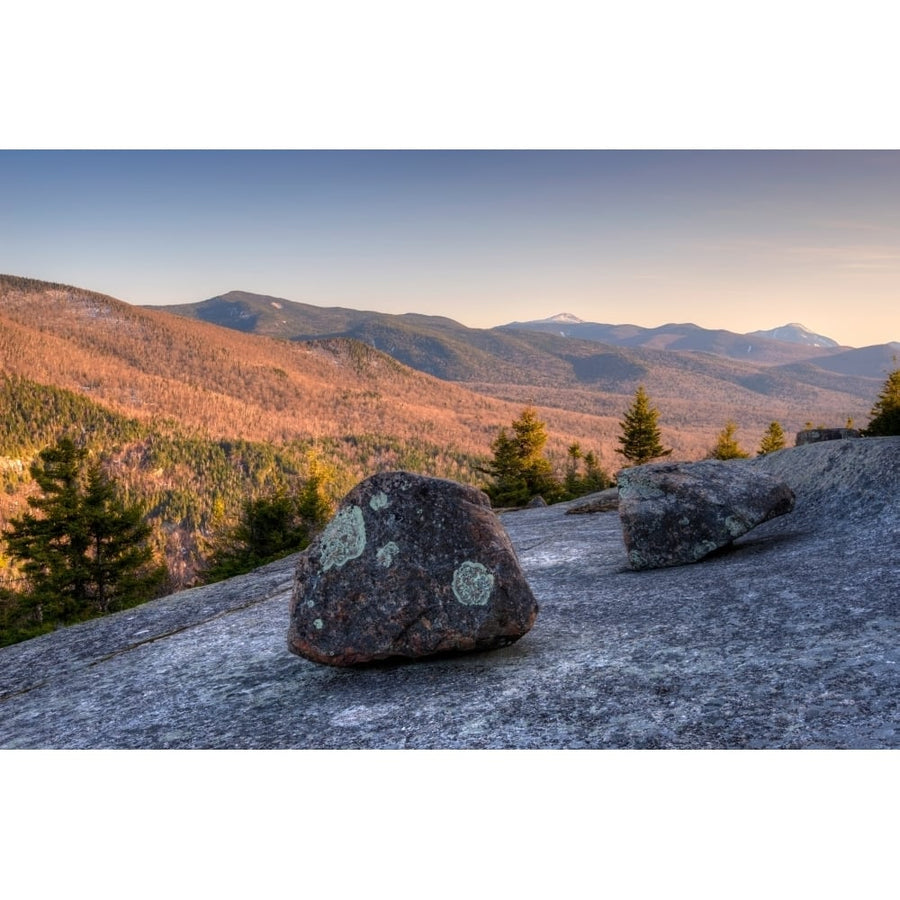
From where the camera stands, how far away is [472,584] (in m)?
8.36

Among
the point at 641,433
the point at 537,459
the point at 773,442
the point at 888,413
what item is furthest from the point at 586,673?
the point at 773,442

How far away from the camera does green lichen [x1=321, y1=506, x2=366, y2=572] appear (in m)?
8.50

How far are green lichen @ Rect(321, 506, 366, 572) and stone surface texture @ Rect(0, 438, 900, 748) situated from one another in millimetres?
1561

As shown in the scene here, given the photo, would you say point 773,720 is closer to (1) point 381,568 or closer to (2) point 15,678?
(1) point 381,568

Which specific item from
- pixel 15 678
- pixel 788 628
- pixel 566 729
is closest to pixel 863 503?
pixel 788 628

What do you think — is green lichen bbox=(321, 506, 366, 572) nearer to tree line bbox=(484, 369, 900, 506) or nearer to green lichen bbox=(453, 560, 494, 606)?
green lichen bbox=(453, 560, 494, 606)

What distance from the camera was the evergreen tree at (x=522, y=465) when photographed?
6284cm

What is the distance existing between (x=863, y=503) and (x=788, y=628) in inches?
263

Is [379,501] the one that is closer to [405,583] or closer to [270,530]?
[405,583]

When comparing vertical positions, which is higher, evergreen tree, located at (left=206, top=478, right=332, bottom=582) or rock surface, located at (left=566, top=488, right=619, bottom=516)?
rock surface, located at (left=566, top=488, right=619, bottom=516)

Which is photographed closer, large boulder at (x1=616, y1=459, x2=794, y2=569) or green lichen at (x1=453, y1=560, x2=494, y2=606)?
green lichen at (x1=453, y1=560, x2=494, y2=606)

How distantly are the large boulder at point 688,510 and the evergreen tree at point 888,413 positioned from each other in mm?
22622

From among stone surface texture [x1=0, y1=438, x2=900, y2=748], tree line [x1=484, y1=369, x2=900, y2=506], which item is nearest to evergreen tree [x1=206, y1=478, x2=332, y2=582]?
tree line [x1=484, y1=369, x2=900, y2=506]

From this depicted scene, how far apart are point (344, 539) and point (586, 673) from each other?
Answer: 3525 mm
